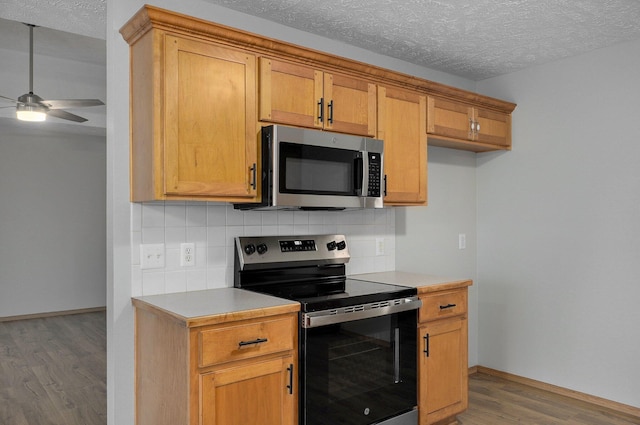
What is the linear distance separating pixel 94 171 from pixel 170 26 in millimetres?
5116

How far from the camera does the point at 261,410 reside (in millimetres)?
2031

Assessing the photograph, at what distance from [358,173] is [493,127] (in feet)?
4.80

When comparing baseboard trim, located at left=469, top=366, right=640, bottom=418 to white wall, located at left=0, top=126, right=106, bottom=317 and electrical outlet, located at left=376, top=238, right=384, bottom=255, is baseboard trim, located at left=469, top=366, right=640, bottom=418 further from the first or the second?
white wall, located at left=0, top=126, right=106, bottom=317

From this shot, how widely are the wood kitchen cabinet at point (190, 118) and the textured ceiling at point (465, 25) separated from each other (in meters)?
0.56

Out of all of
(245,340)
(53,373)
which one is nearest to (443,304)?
(245,340)

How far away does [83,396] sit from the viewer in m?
3.43

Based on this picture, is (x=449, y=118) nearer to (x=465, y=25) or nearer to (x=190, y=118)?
(x=465, y=25)

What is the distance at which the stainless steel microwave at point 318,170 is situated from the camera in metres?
2.33

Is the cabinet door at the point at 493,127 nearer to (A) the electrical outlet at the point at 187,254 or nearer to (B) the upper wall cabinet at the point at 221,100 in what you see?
(B) the upper wall cabinet at the point at 221,100

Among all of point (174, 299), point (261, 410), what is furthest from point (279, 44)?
point (261, 410)

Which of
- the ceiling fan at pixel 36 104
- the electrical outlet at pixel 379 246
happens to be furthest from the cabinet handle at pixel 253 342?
the ceiling fan at pixel 36 104

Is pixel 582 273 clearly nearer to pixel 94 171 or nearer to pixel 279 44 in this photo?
pixel 279 44

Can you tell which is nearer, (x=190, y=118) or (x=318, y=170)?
(x=190, y=118)

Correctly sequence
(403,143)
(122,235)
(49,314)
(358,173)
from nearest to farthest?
(122,235) → (358,173) → (403,143) → (49,314)
